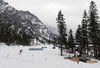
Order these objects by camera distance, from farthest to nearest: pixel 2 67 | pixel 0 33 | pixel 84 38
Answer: pixel 0 33 → pixel 84 38 → pixel 2 67

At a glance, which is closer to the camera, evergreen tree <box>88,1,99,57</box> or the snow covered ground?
the snow covered ground

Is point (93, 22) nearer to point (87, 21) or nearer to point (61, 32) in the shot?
point (87, 21)

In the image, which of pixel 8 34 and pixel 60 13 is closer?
pixel 60 13

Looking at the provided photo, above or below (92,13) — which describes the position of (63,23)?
below

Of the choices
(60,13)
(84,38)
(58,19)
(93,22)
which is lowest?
(84,38)

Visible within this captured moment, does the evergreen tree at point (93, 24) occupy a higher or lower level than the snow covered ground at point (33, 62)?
higher

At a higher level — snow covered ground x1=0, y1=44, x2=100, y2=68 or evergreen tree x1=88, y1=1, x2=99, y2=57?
evergreen tree x1=88, y1=1, x2=99, y2=57

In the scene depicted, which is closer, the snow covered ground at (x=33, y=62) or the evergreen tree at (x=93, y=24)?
the snow covered ground at (x=33, y=62)

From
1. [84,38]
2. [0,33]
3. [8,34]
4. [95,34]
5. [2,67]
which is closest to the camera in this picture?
[2,67]

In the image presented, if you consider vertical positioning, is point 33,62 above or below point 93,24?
below

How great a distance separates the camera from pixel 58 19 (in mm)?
32812

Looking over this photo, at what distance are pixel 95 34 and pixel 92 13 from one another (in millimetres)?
→ 6842

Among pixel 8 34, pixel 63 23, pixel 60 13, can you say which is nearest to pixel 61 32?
pixel 63 23

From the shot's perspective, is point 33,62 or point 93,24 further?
point 93,24
